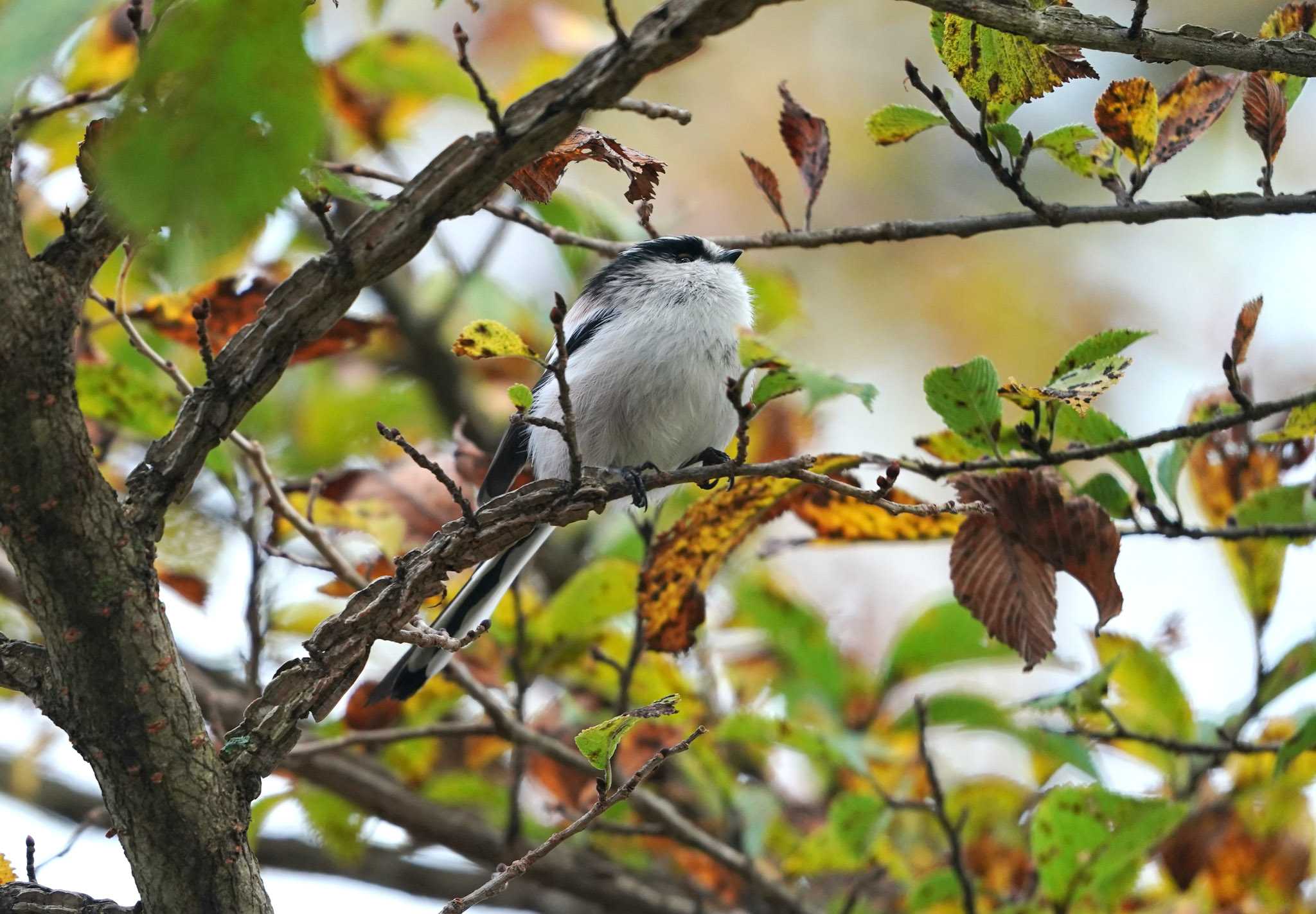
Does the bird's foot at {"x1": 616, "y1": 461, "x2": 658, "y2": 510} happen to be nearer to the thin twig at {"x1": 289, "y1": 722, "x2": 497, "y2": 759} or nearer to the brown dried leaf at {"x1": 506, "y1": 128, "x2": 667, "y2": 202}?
the brown dried leaf at {"x1": 506, "y1": 128, "x2": 667, "y2": 202}

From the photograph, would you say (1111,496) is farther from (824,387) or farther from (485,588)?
(485,588)

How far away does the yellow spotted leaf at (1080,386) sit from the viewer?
1.66m

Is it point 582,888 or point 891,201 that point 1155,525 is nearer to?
point 582,888

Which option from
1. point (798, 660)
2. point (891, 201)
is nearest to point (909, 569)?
point (891, 201)

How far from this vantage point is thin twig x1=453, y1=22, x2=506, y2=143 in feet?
3.95

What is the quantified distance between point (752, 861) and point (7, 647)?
6.35 feet

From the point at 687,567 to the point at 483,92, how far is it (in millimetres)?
1140

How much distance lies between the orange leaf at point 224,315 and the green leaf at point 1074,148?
1376mm

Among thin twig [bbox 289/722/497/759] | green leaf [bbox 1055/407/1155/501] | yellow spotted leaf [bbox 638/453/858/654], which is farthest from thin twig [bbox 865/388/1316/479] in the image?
thin twig [bbox 289/722/497/759]

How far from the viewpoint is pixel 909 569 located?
702 centimetres

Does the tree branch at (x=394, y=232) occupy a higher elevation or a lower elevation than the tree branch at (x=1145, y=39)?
lower

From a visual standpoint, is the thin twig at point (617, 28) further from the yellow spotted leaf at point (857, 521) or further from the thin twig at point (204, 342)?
the yellow spotted leaf at point (857, 521)

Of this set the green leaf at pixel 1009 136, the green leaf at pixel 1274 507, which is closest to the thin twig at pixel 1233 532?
the green leaf at pixel 1274 507

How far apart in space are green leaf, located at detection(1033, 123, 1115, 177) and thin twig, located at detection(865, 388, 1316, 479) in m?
0.45
